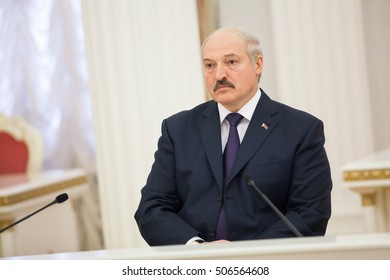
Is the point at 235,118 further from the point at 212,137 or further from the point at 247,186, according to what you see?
the point at 247,186

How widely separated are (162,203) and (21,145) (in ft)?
10.2

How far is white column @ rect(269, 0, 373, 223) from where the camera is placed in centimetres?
556

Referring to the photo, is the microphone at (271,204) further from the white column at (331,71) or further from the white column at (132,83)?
the white column at (132,83)

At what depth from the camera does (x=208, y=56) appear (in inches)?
121

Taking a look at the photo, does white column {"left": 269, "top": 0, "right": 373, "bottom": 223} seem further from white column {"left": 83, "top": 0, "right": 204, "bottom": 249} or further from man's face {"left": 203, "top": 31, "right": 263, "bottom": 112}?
man's face {"left": 203, "top": 31, "right": 263, "bottom": 112}

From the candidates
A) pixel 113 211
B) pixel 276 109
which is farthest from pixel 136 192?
pixel 276 109

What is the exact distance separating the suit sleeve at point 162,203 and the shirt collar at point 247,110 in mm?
237

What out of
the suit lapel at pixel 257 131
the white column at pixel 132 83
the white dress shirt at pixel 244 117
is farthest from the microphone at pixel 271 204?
the white column at pixel 132 83

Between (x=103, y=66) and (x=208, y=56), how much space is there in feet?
9.46

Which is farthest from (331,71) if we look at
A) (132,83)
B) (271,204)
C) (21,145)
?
(271,204)

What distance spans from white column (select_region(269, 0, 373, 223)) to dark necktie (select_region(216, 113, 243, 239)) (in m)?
2.54

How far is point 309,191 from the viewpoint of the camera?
3.00 meters
